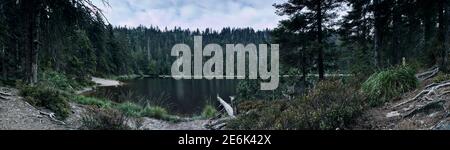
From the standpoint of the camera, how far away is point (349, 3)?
18562mm

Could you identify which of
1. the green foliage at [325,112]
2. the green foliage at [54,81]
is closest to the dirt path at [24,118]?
the green foliage at [325,112]

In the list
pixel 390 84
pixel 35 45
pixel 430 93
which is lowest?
pixel 430 93

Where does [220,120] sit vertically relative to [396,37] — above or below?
below

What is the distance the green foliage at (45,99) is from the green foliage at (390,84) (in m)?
8.58

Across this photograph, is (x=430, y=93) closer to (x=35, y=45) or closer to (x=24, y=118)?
(x=24, y=118)

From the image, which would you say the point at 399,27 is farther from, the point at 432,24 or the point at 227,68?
the point at 227,68

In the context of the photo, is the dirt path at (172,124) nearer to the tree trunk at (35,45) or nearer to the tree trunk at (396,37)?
the tree trunk at (35,45)

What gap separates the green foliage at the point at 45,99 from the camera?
10.5 m

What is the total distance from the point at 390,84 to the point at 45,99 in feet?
31.6

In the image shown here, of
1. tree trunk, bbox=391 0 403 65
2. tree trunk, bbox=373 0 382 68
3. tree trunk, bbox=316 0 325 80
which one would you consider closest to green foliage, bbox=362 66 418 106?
tree trunk, bbox=373 0 382 68

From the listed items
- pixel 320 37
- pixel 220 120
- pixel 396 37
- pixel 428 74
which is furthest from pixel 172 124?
pixel 396 37

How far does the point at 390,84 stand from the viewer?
9.37 m

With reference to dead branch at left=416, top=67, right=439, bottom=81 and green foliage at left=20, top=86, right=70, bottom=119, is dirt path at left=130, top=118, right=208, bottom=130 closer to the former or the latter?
green foliage at left=20, top=86, right=70, bottom=119
